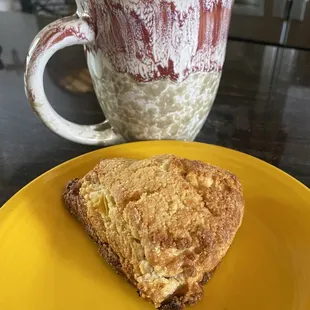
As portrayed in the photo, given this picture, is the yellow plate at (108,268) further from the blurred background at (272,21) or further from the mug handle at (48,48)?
the blurred background at (272,21)

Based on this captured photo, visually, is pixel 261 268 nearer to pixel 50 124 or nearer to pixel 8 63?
pixel 50 124

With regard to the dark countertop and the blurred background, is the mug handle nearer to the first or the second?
the dark countertop

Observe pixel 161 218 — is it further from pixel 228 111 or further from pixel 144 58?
pixel 228 111

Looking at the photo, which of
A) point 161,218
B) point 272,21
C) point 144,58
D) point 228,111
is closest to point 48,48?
point 144,58

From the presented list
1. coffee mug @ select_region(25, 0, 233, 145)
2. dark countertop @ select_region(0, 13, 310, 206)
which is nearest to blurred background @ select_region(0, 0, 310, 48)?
dark countertop @ select_region(0, 13, 310, 206)

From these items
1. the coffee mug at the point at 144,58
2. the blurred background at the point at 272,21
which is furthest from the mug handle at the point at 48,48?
the blurred background at the point at 272,21

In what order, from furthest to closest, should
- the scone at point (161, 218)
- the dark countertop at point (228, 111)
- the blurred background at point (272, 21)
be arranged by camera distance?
1. the blurred background at point (272, 21)
2. the dark countertop at point (228, 111)
3. the scone at point (161, 218)
